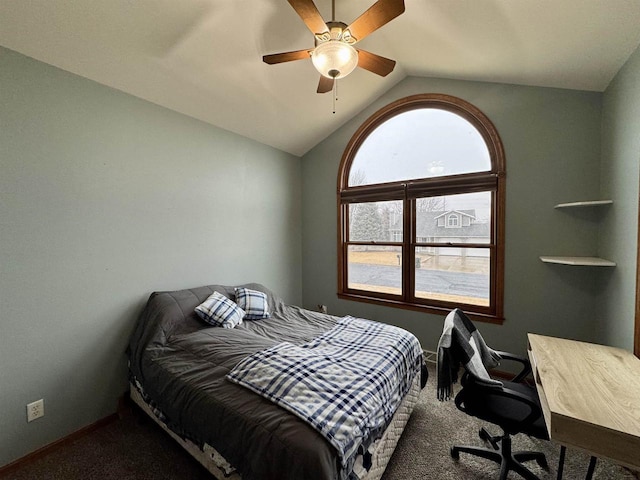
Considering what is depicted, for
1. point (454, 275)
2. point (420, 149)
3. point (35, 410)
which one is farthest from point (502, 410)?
point (35, 410)

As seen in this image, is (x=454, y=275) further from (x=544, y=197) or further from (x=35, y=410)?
(x=35, y=410)

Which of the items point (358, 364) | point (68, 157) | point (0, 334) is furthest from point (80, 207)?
point (358, 364)

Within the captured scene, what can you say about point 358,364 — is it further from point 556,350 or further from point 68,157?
point 68,157

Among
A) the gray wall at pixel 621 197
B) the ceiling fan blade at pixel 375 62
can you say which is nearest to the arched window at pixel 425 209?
the gray wall at pixel 621 197

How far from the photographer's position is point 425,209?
3207 millimetres

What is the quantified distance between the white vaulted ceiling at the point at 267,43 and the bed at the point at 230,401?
1.84 metres

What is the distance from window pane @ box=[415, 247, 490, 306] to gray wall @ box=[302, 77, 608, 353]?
0.24 m

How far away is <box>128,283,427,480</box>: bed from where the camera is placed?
3.82ft

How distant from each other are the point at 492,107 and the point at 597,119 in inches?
32.3

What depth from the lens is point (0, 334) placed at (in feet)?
5.57

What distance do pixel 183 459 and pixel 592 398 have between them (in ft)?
7.61

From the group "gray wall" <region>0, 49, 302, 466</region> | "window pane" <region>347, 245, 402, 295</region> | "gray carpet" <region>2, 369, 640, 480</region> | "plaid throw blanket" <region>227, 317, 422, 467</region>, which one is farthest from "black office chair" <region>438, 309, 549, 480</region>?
"gray wall" <region>0, 49, 302, 466</region>

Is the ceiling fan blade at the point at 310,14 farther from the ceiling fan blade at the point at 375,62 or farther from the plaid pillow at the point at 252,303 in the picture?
the plaid pillow at the point at 252,303

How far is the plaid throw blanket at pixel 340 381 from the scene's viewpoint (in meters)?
1.26
